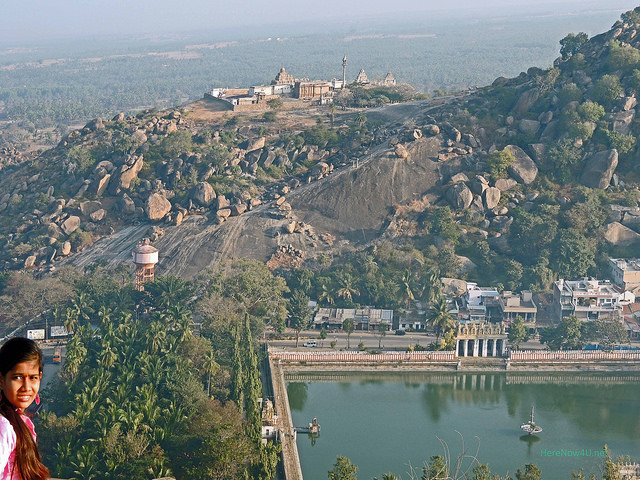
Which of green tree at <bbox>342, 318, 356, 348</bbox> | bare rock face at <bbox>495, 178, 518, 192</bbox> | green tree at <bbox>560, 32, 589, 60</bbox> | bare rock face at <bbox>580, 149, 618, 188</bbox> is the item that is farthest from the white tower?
green tree at <bbox>560, 32, 589, 60</bbox>

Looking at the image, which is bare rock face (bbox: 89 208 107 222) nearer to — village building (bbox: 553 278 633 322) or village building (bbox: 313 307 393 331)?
village building (bbox: 313 307 393 331)

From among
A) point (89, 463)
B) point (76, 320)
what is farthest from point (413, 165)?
point (89, 463)

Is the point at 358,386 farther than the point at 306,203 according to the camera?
No

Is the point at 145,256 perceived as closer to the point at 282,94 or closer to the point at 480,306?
the point at 480,306

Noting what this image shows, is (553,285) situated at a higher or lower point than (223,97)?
lower

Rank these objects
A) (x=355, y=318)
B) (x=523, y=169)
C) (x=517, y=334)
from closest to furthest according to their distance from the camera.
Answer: (x=517, y=334), (x=355, y=318), (x=523, y=169)

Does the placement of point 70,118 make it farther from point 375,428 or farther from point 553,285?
point 375,428

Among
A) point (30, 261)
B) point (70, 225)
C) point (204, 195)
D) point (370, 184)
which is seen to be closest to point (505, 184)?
point (370, 184)
